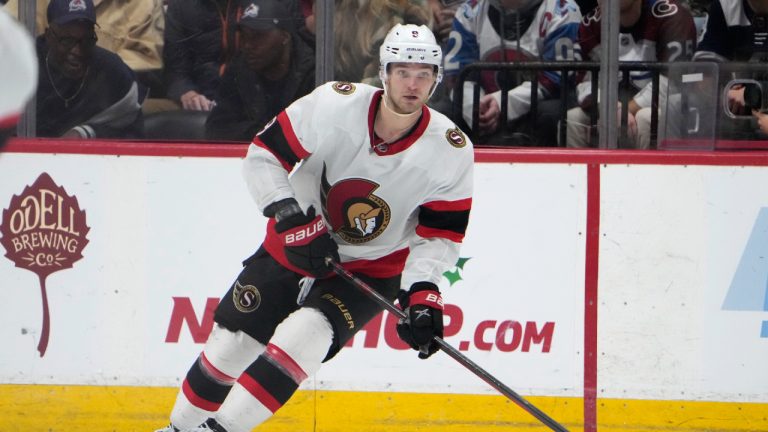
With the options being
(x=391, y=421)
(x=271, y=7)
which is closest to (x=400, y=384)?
(x=391, y=421)

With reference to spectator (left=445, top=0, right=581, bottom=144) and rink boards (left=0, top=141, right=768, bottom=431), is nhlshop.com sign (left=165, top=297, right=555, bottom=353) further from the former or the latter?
spectator (left=445, top=0, right=581, bottom=144)

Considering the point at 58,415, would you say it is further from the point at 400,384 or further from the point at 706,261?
the point at 706,261

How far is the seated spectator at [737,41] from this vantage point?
177 inches

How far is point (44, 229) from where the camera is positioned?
4.59 m

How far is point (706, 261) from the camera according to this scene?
4488 millimetres

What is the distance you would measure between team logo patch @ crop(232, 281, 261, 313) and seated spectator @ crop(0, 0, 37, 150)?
154 centimetres

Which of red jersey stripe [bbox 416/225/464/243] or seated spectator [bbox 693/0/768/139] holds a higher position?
seated spectator [bbox 693/0/768/139]

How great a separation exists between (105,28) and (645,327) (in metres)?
2.07

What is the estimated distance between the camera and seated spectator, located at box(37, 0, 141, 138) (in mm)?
4633

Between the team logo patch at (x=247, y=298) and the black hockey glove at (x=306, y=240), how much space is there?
6.9 inches

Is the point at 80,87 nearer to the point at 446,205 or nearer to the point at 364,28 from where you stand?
the point at 364,28

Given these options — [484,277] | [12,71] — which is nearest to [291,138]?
[484,277]

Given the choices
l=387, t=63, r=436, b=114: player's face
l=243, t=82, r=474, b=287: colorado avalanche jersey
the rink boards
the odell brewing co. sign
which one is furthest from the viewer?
the odell brewing co. sign

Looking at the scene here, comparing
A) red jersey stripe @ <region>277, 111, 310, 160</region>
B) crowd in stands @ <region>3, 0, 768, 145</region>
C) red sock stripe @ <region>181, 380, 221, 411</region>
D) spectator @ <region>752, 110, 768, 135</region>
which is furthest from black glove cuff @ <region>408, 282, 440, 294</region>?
spectator @ <region>752, 110, 768, 135</region>
